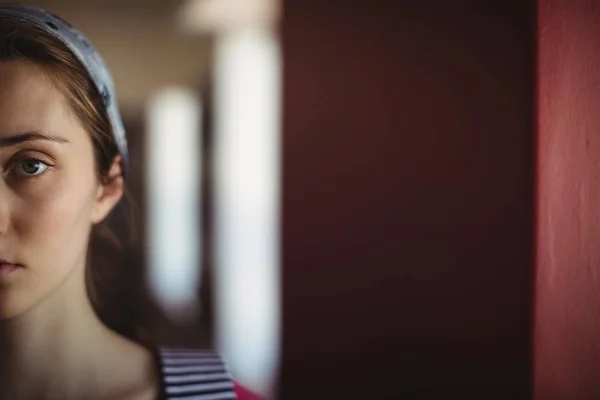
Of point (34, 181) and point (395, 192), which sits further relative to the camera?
point (395, 192)

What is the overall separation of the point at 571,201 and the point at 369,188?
11.9 inches

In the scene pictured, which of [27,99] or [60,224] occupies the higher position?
[27,99]

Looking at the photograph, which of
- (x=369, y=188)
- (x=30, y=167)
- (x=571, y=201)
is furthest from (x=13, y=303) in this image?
(x=571, y=201)

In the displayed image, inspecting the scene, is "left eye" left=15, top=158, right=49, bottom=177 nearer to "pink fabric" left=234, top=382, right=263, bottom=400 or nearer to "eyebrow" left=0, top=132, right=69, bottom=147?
"eyebrow" left=0, top=132, right=69, bottom=147

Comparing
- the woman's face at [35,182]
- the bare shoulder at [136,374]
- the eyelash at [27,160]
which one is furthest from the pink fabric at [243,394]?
the eyelash at [27,160]

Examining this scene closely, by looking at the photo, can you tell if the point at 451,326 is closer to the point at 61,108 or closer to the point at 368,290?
the point at 368,290

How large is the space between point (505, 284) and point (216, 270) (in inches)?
17.5

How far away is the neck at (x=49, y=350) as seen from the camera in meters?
0.88

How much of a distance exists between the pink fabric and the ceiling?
46 centimetres

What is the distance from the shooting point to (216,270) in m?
0.93

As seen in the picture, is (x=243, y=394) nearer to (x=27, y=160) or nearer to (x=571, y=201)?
(x=27, y=160)

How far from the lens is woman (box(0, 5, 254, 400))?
2.79 feet

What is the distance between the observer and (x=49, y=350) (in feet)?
2.91

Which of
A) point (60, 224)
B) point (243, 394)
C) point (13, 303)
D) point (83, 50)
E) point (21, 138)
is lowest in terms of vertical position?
point (243, 394)
